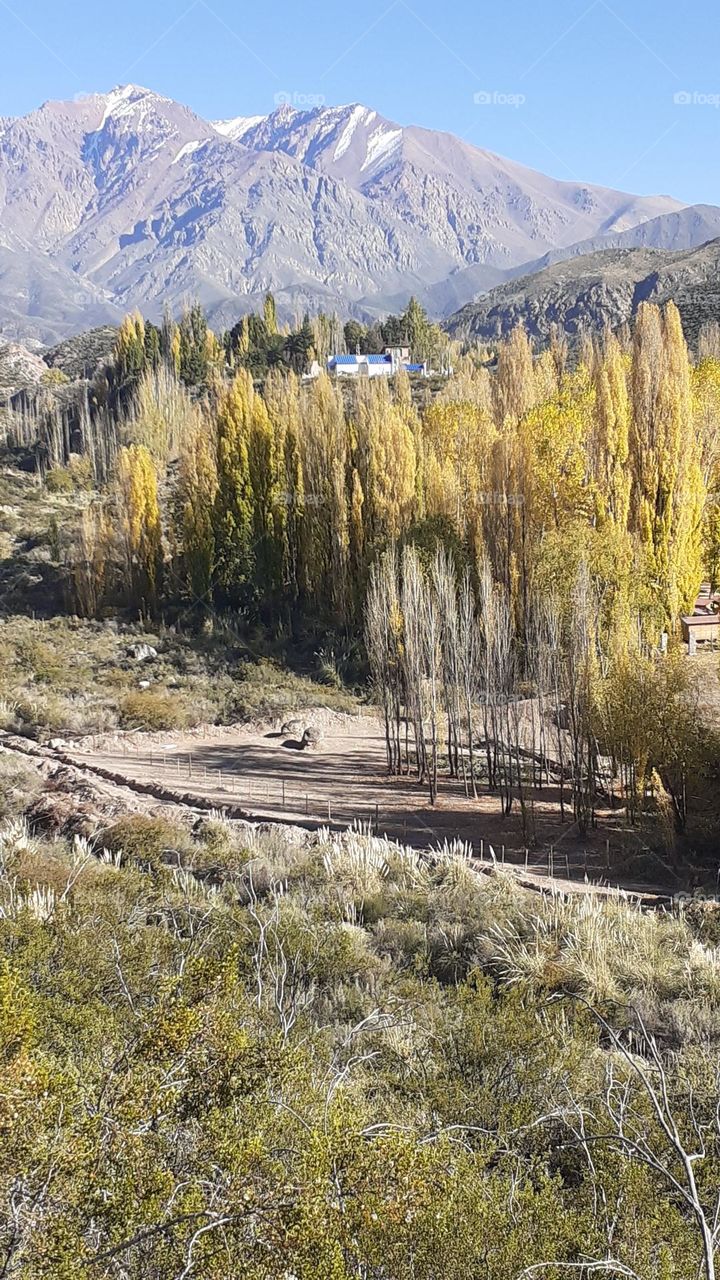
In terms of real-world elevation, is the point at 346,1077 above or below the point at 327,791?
above

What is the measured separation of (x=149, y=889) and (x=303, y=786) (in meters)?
8.45

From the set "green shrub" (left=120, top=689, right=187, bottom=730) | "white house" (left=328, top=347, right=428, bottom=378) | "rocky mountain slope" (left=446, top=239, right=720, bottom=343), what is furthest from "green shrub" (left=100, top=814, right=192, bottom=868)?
"rocky mountain slope" (left=446, top=239, right=720, bottom=343)

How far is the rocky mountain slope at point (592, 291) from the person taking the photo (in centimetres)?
11288

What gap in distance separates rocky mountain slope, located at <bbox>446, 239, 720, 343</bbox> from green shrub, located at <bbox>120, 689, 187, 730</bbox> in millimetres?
71565

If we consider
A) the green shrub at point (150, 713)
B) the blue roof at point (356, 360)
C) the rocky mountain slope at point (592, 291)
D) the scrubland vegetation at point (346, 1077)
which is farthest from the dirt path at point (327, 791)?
the rocky mountain slope at point (592, 291)

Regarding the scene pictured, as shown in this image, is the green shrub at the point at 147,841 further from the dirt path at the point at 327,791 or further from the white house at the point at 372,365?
the white house at the point at 372,365

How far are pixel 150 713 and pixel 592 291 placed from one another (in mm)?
127266

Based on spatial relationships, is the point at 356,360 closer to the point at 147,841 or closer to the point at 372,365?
the point at 372,365

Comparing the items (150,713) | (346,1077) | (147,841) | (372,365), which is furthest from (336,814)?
(372,365)

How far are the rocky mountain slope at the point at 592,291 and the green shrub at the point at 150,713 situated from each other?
71.6 m

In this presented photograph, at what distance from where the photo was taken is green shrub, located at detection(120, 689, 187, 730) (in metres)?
23.8

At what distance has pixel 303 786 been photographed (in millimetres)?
18578

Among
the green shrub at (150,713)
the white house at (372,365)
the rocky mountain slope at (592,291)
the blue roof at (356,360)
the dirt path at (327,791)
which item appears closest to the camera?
the dirt path at (327,791)

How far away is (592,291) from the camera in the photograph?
133m
